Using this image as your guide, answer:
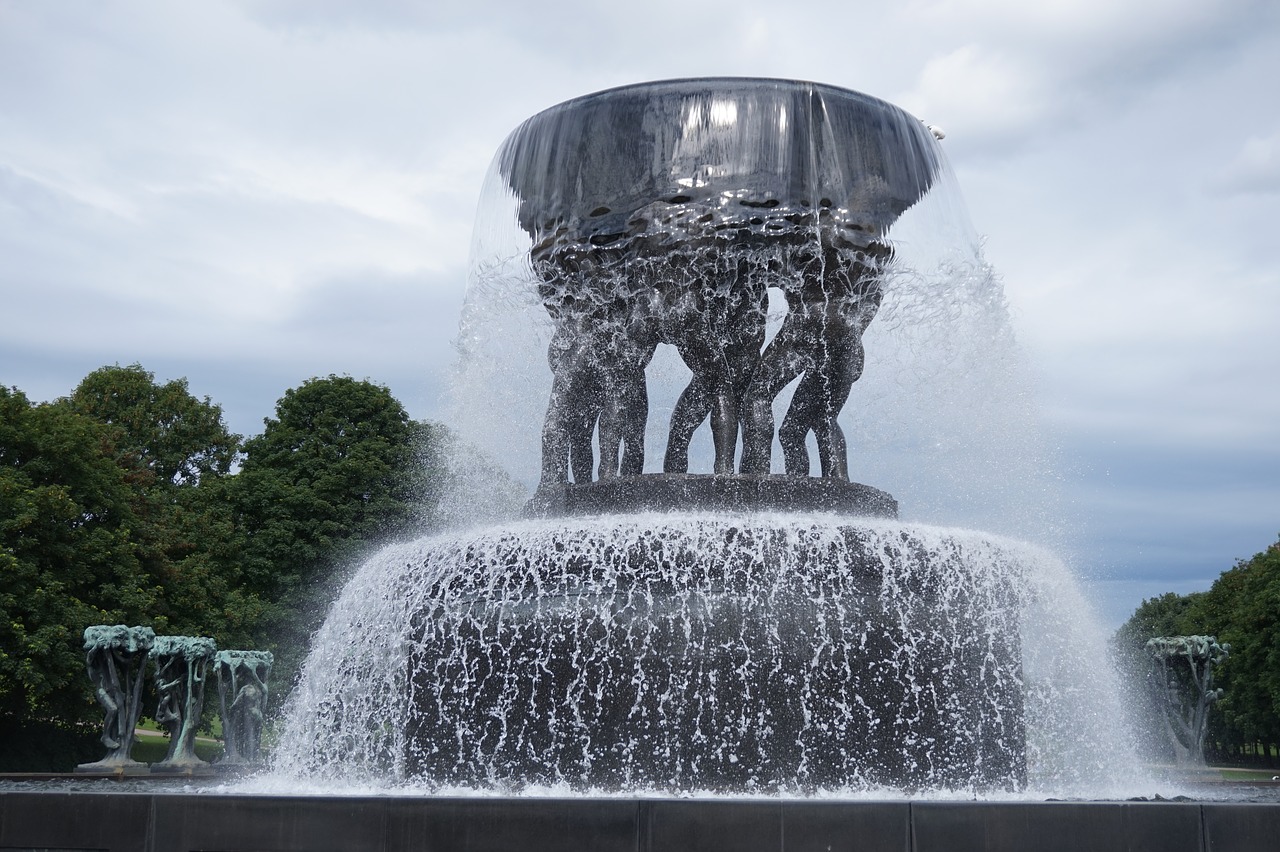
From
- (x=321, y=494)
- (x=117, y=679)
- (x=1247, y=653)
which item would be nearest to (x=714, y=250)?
(x=117, y=679)

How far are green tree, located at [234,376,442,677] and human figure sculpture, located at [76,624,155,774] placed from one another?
45.6 ft

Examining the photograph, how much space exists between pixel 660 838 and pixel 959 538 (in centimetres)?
486

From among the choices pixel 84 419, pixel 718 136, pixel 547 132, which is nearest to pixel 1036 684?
pixel 718 136

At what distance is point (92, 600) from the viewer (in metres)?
29.8

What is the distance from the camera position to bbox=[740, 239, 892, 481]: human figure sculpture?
12398 millimetres

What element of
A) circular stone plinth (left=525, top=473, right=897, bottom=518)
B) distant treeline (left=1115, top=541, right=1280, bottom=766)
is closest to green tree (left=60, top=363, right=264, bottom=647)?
circular stone plinth (left=525, top=473, right=897, bottom=518)

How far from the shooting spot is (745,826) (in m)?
7.05

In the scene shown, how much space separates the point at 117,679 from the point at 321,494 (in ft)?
56.9

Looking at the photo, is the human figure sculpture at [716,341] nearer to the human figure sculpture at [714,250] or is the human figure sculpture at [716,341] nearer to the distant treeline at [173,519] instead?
the human figure sculpture at [714,250]

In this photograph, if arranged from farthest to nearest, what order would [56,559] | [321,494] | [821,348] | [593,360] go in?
[321,494], [56,559], [593,360], [821,348]

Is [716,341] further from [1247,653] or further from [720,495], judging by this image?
[1247,653]

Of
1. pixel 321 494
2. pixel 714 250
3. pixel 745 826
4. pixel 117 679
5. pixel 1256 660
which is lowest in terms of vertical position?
pixel 745 826

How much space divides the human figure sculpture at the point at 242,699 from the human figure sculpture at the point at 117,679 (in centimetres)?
107

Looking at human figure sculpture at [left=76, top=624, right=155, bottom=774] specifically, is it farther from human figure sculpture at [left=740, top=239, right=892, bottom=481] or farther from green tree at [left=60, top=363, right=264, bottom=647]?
green tree at [left=60, top=363, right=264, bottom=647]
